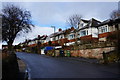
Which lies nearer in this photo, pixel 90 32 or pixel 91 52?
pixel 91 52

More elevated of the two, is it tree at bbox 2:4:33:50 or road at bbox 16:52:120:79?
tree at bbox 2:4:33:50

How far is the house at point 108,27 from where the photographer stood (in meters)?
34.4

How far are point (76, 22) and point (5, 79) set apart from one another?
154 feet

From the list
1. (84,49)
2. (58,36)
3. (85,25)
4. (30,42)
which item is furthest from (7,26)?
(30,42)

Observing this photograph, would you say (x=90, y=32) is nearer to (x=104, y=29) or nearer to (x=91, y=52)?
(x=104, y=29)

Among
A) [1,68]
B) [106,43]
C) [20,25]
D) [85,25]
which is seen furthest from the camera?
[85,25]

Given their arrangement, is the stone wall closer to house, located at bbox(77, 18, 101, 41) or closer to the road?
the road

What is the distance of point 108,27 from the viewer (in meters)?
36.3

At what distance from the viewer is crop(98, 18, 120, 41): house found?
34.4 meters

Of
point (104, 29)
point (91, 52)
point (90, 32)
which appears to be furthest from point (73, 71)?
point (90, 32)

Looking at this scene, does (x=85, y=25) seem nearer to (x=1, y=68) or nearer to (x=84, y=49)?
(x=84, y=49)

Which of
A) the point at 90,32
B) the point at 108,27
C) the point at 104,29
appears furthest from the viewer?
the point at 90,32

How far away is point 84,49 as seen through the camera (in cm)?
2961

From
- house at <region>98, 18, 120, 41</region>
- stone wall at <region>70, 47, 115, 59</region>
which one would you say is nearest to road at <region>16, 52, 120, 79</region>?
stone wall at <region>70, 47, 115, 59</region>
